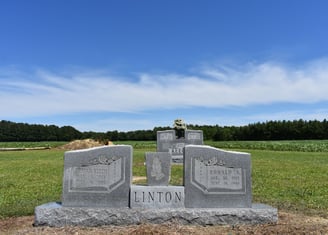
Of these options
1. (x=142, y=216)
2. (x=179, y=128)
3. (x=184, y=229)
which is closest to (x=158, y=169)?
(x=142, y=216)

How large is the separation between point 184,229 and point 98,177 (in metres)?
1.71

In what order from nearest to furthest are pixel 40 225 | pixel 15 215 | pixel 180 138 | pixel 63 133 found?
pixel 40 225 → pixel 15 215 → pixel 180 138 → pixel 63 133

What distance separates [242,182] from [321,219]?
1476 millimetres

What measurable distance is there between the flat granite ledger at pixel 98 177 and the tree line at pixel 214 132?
205 feet

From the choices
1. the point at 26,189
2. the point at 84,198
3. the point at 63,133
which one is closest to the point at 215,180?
the point at 84,198

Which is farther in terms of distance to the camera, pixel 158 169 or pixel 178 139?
pixel 178 139

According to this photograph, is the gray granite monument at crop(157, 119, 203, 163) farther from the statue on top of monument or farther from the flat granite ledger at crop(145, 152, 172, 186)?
the flat granite ledger at crop(145, 152, 172, 186)

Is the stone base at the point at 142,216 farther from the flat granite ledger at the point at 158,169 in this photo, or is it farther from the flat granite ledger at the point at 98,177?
the flat granite ledger at the point at 158,169

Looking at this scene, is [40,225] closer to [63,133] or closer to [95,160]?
[95,160]

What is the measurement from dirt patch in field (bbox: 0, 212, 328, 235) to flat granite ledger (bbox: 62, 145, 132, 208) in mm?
475

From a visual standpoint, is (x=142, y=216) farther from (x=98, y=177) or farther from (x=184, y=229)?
(x=98, y=177)

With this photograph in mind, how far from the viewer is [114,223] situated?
6.32 metres

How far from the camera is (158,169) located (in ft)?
22.1

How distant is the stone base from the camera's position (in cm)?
631
